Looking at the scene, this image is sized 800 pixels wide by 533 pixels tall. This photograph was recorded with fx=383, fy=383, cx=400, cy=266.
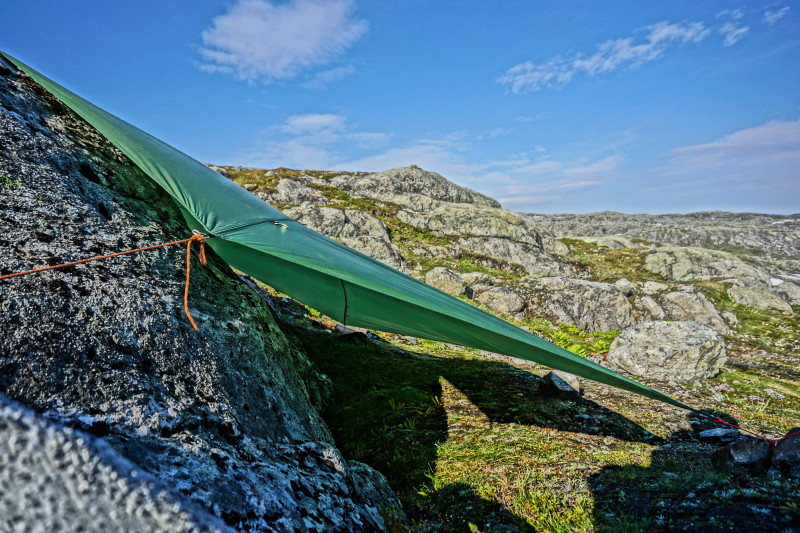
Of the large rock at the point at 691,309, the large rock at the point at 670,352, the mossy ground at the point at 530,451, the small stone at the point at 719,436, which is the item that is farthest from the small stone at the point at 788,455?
the large rock at the point at 691,309

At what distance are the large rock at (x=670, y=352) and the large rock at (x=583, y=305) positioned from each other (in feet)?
15.0

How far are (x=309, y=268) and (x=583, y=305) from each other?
14.8 m

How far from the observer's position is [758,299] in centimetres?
2147

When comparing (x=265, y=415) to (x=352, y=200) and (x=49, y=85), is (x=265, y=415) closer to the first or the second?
(x=49, y=85)

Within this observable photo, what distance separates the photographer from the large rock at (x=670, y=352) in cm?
1079

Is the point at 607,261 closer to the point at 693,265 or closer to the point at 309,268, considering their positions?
the point at 693,265

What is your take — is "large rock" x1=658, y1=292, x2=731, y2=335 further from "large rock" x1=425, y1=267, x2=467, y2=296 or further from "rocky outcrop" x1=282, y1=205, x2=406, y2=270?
"rocky outcrop" x1=282, y1=205, x2=406, y2=270

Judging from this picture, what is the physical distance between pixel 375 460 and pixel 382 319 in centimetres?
232

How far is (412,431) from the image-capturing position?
5.40m

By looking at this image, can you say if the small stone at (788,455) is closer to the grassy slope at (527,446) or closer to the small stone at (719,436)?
the grassy slope at (527,446)

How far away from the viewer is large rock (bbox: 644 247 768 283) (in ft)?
111

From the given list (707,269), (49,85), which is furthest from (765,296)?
(49,85)

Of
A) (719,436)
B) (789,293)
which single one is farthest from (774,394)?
(789,293)

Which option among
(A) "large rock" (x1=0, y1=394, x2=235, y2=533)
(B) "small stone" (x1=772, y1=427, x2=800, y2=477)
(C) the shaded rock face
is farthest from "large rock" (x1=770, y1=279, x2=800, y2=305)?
(A) "large rock" (x1=0, y1=394, x2=235, y2=533)
